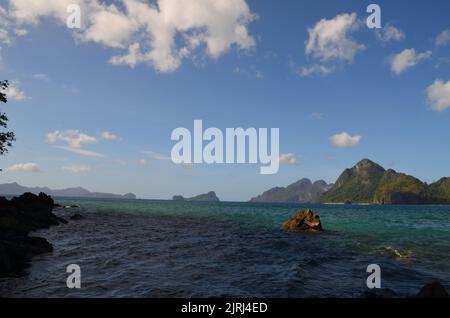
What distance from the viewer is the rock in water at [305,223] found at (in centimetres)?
5375

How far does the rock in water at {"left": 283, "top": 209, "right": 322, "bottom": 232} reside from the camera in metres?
53.8

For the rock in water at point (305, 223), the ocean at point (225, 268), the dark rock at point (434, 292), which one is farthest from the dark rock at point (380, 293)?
the rock in water at point (305, 223)

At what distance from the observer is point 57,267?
2344cm

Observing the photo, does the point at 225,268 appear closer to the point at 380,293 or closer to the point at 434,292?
the point at 380,293

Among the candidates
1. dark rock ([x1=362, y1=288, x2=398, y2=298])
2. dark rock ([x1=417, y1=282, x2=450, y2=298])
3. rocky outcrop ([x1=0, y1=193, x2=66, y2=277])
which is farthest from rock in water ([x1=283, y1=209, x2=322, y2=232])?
dark rock ([x1=417, y1=282, x2=450, y2=298])

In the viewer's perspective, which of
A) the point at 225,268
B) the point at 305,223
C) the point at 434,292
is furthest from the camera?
the point at 305,223

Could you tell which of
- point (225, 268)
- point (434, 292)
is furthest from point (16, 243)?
point (434, 292)

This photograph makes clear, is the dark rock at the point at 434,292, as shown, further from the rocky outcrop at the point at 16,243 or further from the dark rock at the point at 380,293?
the rocky outcrop at the point at 16,243

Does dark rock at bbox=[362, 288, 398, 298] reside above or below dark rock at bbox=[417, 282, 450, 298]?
below

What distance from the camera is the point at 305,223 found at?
5459 centimetres

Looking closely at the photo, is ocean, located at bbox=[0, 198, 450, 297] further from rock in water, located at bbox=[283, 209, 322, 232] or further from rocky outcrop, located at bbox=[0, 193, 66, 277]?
rock in water, located at bbox=[283, 209, 322, 232]
